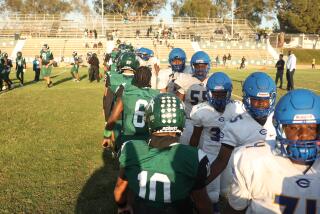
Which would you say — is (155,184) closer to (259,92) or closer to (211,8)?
(259,92)

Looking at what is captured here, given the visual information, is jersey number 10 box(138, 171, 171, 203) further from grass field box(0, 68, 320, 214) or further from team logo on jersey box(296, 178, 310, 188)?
grass field box(0, 68, 320, 214)

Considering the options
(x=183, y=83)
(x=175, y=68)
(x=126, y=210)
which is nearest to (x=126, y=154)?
(x=126, y=210)

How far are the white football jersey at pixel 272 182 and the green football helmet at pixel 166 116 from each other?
0.51 metres

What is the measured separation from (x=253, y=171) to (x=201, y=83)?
153 inches

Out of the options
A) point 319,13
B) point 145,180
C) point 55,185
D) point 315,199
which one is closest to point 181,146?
point 145,180

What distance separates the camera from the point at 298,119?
8.26 ft

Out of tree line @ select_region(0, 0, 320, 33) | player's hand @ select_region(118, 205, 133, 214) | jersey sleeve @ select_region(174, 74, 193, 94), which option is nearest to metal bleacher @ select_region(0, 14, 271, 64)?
tree line @ select_region(0, 0, 320, 33)

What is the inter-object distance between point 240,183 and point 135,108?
2342 millimetres

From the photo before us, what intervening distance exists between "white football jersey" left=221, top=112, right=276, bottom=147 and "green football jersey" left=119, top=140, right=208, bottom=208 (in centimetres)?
110

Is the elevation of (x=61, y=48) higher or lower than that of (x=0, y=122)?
higher

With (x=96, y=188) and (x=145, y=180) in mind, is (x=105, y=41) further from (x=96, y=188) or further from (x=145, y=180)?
(x=145, y=180)

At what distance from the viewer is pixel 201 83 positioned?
6402mm

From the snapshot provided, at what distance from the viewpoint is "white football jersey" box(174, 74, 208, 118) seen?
6344 mm

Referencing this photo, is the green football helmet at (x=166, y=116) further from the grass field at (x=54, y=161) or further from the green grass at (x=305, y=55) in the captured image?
the green grass at (x=305, y=55)
